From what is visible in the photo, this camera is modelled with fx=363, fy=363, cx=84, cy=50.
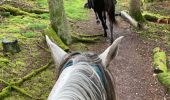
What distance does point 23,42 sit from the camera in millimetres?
9602

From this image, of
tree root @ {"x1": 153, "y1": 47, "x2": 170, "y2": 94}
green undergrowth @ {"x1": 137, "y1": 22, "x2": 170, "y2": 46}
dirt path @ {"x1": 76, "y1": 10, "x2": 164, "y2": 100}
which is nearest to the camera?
dirt path @ {"x1": 76, "y1": 10, "x2": 164, "y2": 100}

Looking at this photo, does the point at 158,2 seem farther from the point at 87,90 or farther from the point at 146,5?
the point at 87,90

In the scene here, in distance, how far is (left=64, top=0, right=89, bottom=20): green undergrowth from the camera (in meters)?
14.5

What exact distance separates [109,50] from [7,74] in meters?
4.98

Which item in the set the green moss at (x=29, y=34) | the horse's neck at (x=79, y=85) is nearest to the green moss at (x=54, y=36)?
the green moss at (x=29, y=34)

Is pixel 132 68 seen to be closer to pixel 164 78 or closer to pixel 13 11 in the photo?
pixel 164 78

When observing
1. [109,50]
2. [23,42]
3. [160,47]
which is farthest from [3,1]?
[109,50]

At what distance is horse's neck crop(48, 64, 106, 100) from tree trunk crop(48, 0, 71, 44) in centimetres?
703

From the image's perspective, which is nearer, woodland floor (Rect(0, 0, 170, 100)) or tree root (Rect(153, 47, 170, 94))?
woodland floor (Rect(0, 0, 170, 100))

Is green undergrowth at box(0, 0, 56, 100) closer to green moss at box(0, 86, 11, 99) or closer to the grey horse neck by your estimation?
green moss at box(0, 86, 11, 99)

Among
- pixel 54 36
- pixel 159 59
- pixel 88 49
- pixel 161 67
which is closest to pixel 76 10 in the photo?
pixel 88 49

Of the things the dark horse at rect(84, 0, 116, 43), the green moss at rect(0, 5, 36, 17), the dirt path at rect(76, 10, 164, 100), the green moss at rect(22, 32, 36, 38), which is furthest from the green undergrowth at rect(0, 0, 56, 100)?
the dark horse at rect(84, 0, 116, 43)

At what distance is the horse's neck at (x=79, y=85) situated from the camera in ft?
7.42

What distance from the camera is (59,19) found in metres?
9.79
